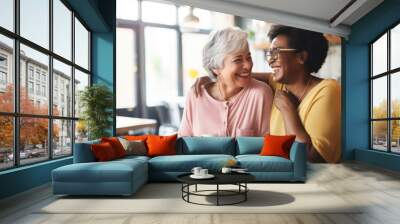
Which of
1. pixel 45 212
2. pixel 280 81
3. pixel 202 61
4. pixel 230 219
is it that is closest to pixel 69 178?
pixel 45 212

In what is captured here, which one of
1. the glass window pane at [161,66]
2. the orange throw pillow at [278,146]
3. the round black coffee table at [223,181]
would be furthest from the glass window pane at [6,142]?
the glass window pane at [161,66]

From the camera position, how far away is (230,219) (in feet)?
12.4

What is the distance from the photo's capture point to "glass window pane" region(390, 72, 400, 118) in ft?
25.6

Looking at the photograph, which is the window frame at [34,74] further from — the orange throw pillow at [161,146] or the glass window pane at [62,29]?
the orange throw pillow at [161,146]

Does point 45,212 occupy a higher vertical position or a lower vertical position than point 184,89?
lower

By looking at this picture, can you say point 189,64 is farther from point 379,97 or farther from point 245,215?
point 245,215

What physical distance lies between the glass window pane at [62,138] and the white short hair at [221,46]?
3492 millimetres

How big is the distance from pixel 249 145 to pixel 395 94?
3492mm

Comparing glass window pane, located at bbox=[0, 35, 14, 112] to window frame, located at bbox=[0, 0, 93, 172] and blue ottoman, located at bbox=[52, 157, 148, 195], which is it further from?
blue ottoman, located at bbox=[52, 157, 148, 195]

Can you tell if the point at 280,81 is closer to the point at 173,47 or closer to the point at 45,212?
the point at 173,47

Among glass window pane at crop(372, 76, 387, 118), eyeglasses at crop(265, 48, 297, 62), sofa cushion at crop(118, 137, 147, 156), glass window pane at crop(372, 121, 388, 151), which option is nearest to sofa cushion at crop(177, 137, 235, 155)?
sofa cushion at crop(118, 137, 147, 156)

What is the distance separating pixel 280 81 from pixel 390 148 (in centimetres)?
275

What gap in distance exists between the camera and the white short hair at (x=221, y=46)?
9.04 m

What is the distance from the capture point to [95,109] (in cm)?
768
